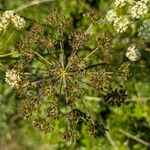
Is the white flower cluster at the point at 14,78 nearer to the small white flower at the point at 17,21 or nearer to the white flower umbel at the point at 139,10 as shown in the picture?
the small white flower at the point at 17,21

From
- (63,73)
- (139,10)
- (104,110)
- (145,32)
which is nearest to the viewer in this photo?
(63,73)

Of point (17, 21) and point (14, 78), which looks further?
point (17, 21)

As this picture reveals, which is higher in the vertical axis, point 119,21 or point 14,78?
point 119,21

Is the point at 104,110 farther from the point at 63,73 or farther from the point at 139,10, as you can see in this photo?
the point at 139,10

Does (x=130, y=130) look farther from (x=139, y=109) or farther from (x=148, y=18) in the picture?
(x=148, y=18)

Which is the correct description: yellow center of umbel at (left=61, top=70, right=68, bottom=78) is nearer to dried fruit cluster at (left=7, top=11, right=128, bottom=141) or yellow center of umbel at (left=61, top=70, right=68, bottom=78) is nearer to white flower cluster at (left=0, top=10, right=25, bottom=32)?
dried fruit cluster at (left=7, top=11, right=128, bottom=141)

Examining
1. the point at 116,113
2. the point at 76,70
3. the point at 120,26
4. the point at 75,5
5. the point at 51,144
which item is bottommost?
the point at 51,144

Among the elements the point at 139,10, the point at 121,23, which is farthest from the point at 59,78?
the point at 139,10

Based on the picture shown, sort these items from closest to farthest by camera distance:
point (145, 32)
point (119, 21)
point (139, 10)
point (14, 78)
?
point (14, 78) < point (139, 10) < point (119, 21) < point (145, 32)

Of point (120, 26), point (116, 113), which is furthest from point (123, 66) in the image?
point (116, 113)

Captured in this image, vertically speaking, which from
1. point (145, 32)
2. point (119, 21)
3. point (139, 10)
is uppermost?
point (139, 10)

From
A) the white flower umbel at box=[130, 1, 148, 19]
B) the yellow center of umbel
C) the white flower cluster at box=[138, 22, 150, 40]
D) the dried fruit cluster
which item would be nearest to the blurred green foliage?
the white flower cluster at box=[138, 22, 150, 40]
